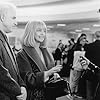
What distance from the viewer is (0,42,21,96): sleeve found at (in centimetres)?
149

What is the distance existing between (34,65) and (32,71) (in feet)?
0.19

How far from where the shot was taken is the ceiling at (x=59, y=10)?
8.05 m

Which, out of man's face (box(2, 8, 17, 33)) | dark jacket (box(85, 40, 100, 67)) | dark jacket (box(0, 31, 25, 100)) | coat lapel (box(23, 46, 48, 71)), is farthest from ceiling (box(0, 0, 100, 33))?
dark jacket (box(0, 31, 25, 100))

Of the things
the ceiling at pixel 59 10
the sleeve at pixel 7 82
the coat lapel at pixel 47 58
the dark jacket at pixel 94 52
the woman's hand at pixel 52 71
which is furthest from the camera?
the ceiling at pixel 59 10

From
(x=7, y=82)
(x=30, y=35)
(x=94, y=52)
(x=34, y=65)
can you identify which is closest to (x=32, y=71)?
(x=34, y=65)

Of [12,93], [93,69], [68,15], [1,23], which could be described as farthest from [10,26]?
[68,15]

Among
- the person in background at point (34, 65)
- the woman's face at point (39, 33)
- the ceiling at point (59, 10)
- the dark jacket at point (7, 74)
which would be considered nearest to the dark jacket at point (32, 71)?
the person in background at point (34, 65)

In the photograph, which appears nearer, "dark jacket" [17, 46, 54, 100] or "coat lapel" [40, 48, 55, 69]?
"dark jacket" [17, 46, 54, 100]

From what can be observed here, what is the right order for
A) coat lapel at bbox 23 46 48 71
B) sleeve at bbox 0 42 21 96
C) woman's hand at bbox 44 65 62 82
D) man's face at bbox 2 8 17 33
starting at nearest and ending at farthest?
sleeve at bbox 0 42 21 96 < man's face at bbox 2 8 17 33 < woman's hand at bbox 44 65 62 82 < coat lapel at bbox 23 46 48 71

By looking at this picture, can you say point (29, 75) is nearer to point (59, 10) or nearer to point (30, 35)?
point (30, 35)

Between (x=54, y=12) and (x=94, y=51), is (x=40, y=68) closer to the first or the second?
(x=94, y=51)

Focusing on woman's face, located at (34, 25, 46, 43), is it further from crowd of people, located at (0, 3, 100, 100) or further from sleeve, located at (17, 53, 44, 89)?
sleeve, located at (17, 53, 44, 89)

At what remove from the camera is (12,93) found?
5.10 feet

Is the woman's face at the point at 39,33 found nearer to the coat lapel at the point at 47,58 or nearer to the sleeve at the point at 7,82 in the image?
the coat lapel at the point at 47,58
